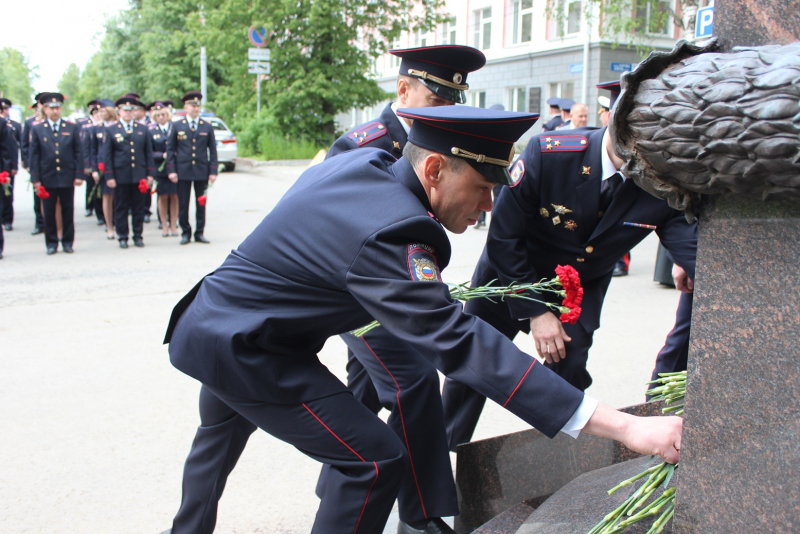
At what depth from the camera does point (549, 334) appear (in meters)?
2.87

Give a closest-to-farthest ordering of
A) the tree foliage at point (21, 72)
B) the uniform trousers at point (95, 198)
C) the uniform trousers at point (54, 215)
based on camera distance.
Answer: the uniform trousers at point (54, 215), the uniform trousers at point (95, 198), the tree foliage at point (21, 72)

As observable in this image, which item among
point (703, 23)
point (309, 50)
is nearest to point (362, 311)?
point (703, 23)

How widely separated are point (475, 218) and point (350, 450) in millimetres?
740

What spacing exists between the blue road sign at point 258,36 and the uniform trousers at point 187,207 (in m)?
14.1

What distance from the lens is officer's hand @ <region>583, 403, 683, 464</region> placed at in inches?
66.0

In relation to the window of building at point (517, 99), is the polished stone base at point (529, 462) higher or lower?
lower

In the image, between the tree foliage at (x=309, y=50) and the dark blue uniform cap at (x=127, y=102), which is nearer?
the dark blue uniform cap at (x=127, y=102)

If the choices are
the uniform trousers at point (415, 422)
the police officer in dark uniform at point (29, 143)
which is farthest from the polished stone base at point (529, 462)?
the police officer in dark uniform at point (29, 143)

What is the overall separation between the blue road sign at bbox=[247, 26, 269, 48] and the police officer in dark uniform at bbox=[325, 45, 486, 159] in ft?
70.2

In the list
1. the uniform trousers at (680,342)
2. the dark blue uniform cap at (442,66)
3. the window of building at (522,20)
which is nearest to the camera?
the dark blue uniform cap at (442,66)

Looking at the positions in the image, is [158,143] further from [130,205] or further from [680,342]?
[680,342]

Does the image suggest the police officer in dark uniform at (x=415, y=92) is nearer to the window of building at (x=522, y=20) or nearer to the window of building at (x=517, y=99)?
the window of building at (x=522, y=20)

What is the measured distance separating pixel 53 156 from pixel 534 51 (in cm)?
1902

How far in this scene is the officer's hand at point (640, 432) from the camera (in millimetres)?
1676
